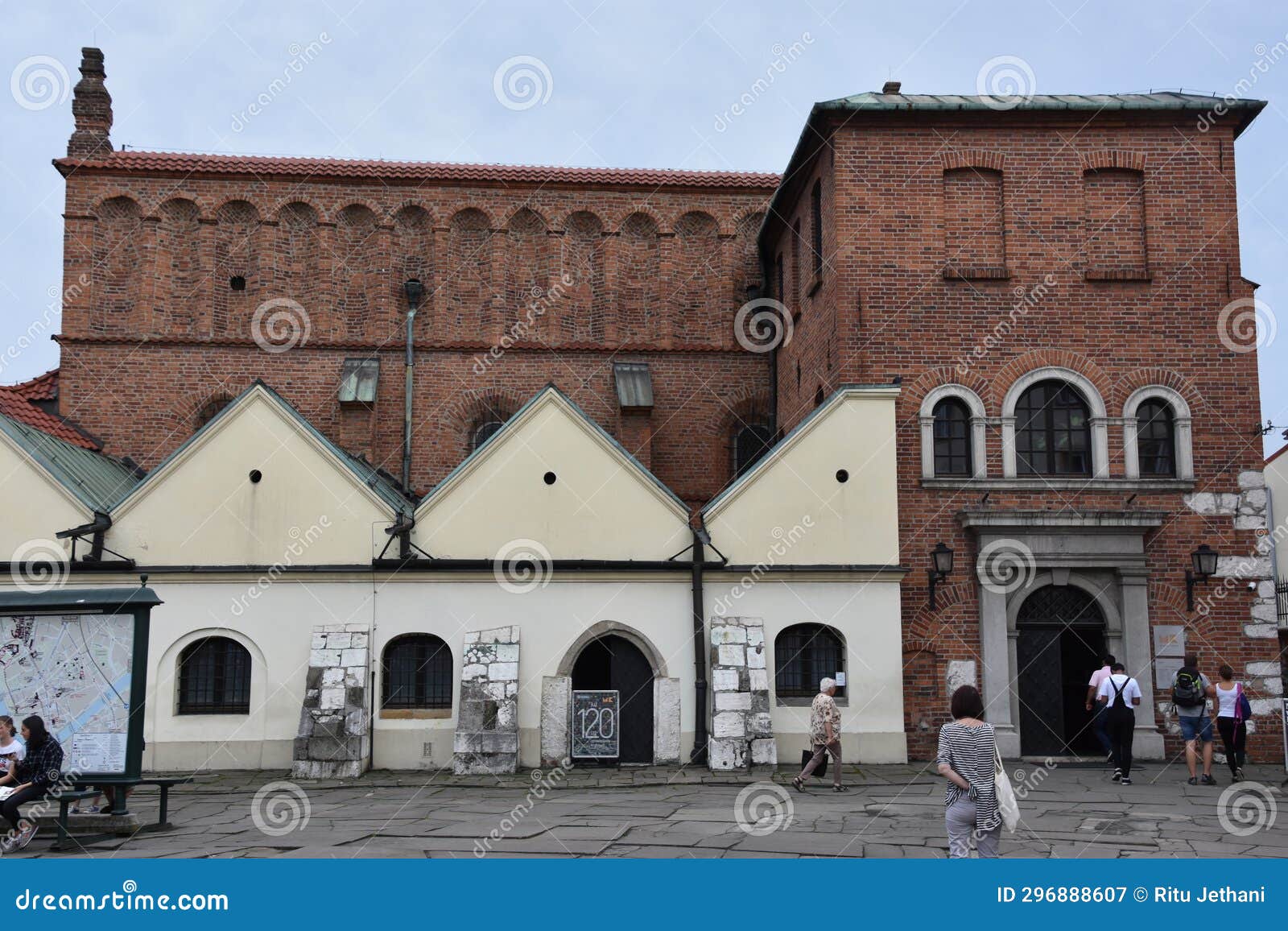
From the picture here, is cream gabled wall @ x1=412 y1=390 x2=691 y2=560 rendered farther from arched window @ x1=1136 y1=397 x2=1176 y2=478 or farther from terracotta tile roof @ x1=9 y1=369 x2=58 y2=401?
terracotta tile roof @ x1=9 y1=369 x2=58 y2=401

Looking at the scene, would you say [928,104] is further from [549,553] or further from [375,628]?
[375,628]

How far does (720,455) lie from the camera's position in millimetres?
26562

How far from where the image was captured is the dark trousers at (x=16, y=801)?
39.3 feet

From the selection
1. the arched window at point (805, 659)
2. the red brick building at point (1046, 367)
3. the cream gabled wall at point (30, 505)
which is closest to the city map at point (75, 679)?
the cream gabled wall at point (30, 505)

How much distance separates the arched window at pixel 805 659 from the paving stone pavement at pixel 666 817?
65.0 inches

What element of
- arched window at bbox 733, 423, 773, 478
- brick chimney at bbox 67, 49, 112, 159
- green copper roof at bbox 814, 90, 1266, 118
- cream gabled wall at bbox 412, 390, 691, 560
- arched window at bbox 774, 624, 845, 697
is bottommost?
arched window at bbox 774, 624, 845, 697

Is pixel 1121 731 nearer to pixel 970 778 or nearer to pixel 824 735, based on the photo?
pixel 824 735

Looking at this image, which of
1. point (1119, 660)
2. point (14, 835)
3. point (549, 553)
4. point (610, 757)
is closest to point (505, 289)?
point (549, 553)

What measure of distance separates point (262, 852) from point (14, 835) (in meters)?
3.05

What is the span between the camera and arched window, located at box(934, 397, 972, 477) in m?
20.2

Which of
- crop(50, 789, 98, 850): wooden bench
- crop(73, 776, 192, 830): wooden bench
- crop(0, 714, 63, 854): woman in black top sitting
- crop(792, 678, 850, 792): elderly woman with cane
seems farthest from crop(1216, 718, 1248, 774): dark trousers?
crop(0, 714, 63, 854): woman in black top sitting

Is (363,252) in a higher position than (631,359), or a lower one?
higher

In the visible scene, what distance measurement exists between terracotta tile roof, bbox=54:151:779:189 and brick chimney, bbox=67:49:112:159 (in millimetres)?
320

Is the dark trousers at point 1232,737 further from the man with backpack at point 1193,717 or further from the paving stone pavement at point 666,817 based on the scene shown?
the paving stone pavement at point 666,817
